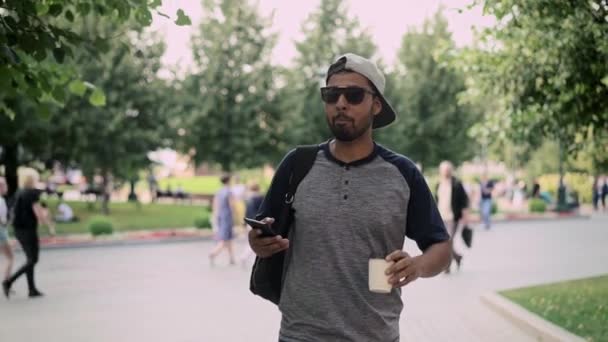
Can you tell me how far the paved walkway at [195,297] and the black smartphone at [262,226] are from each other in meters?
5.22

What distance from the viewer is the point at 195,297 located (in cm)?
1074

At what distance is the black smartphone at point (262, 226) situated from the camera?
9.21ft

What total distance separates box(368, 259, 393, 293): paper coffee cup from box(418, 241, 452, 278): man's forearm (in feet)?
0.68

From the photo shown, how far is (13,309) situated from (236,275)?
4359mm

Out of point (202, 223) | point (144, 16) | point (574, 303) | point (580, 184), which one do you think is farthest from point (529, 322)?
point (580, 184)

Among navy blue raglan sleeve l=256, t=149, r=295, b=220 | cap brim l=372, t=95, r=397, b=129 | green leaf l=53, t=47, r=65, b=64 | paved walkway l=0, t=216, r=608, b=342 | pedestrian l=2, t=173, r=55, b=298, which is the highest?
green leaf l=53, t=47, r=65, b=64

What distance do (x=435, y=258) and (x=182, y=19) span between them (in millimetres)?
3272

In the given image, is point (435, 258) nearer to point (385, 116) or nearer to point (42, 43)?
point (385, 116)

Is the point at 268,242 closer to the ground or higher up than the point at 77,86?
closer to the ground

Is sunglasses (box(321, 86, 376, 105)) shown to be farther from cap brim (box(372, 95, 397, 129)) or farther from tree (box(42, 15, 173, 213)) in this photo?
tree (box(42, 15, 173, 213))

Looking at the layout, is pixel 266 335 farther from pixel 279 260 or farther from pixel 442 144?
pixel 442 144

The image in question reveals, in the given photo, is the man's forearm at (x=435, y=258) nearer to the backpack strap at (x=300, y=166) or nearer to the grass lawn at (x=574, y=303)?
the backpack strap at (x=300, y=166)

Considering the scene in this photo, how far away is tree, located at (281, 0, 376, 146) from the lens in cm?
4094

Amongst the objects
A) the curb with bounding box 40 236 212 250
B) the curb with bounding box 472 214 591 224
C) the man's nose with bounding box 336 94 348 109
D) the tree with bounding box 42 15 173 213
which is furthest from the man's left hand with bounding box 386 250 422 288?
the tree with bounding box 42 15 173 213
